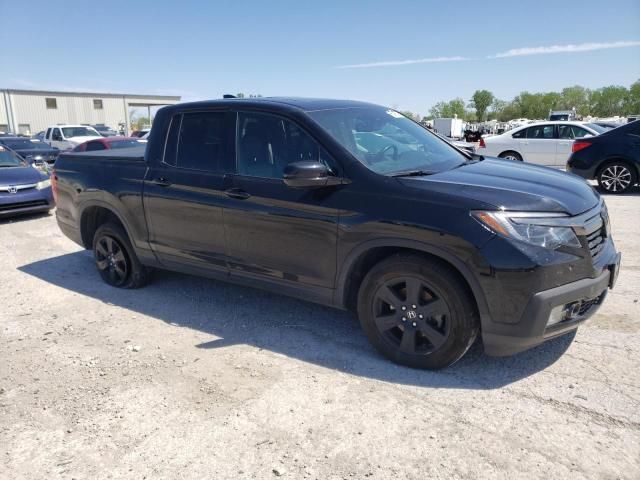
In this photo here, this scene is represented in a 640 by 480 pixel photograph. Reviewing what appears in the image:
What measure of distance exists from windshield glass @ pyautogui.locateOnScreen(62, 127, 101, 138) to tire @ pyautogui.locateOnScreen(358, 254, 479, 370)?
23891 millimetres

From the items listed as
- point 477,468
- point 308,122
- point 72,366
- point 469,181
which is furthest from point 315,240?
point 72,366

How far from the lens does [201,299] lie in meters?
4.85

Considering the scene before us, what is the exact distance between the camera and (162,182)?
443 centimetres

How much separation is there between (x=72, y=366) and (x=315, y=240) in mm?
1992

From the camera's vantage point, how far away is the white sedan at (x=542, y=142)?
13445 millimetres

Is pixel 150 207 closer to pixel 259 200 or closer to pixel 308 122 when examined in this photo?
pixel 259 200

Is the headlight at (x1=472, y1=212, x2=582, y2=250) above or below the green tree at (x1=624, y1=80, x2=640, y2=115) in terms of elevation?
below

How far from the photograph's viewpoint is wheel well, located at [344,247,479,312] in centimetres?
313

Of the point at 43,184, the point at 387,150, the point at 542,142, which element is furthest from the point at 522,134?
the point at 43,184

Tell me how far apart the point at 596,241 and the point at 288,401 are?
221 cm

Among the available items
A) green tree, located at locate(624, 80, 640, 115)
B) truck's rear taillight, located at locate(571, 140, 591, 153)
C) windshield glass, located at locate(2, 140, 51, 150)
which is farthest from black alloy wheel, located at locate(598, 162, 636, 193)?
green tree, located at locate(624, 80, 640, 115)

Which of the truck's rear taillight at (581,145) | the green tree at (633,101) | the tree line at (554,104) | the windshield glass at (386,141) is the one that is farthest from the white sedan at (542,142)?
the green tree at (633,101)

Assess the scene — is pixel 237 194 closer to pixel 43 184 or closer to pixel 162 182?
pixel 162 182

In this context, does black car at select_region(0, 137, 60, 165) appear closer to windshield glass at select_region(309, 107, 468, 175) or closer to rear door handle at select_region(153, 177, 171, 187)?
rear door handle at select_region(153, 177, 171, 187)
